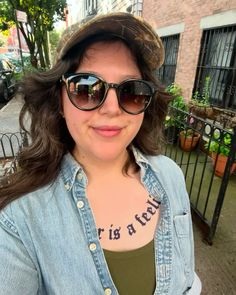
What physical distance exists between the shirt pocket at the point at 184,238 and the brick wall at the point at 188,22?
15.7ft

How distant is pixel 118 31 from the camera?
0.98m

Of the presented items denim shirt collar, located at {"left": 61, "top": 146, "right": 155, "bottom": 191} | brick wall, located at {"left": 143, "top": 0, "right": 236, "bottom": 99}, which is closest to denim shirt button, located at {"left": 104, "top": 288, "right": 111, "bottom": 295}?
denim shirt collar, located at {"left": 61, "top": 146, "right": 155, "bottom": 191}

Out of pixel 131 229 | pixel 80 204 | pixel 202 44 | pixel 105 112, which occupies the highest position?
pixel 202 44

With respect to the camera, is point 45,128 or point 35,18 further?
point 35,18

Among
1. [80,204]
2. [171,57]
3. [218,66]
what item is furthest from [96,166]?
[171,57]

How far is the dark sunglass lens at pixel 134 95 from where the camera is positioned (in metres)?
1.02

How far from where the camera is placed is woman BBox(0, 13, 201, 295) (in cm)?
94

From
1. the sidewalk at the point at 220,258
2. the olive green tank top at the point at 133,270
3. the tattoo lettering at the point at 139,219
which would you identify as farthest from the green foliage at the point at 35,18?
the olive green tank top at the point at 133,270

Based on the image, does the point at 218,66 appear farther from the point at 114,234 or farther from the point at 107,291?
the point at 107,291

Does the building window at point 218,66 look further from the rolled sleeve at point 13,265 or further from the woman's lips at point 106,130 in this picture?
the rolled sleeve at point 13,265

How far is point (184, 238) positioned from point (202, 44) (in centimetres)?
543

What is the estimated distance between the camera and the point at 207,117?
5.46 meters

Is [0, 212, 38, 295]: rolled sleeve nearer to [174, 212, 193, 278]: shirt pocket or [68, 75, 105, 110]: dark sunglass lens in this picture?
[68, 75, 105, 110]: dark sunglass lens

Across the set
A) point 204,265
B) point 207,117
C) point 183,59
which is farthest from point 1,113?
point 204,265
